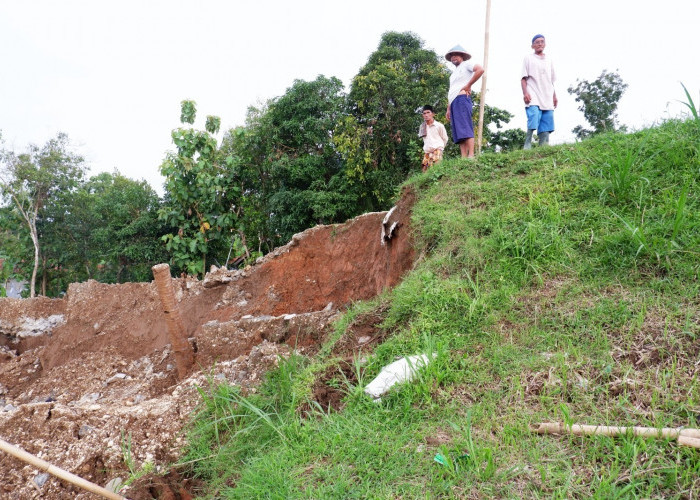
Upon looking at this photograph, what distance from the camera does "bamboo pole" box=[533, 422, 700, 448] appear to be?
2.05 m

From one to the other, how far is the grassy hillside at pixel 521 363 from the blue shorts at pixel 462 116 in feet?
5.19

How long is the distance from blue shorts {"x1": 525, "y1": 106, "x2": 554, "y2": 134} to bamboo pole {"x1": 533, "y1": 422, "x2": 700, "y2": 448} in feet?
15.9

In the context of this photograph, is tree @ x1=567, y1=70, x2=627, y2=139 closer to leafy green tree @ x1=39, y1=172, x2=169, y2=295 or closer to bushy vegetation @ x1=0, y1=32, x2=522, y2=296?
bushy vegetation @ x1=0, y1=32, x2=522, y2=296

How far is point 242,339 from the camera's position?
5.39 metres

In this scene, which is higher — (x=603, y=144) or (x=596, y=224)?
(x=603, y=144)

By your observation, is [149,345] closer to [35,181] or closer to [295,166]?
[295,166]

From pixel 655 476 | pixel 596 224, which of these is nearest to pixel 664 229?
pixel 596 224

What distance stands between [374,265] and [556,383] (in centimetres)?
448

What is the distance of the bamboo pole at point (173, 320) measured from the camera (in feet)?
15.9

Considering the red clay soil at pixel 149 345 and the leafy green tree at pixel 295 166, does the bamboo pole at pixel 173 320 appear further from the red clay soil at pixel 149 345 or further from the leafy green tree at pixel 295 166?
the leafy green tree at pixel 295 166

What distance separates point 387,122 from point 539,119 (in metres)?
6.26

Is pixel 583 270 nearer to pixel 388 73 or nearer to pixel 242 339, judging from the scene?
pixel 242 339

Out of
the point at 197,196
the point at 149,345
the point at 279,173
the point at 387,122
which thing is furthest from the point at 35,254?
the point at 387,122

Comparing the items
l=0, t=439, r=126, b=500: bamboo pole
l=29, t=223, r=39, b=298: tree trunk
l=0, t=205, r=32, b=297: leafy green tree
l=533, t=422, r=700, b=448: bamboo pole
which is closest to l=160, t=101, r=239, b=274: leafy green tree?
l=29, t=223, r=39, b=298: tree trunk
